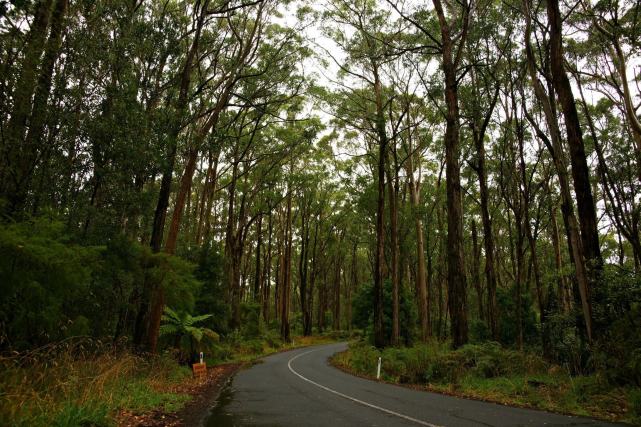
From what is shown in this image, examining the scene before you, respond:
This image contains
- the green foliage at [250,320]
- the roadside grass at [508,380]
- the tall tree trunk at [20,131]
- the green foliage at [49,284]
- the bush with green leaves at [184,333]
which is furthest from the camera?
the green foliage at [250,320]

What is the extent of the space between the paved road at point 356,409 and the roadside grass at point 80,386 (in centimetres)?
163

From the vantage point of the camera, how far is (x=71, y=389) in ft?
24.4

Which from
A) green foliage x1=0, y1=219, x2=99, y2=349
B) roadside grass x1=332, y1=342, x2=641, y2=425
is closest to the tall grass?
green foliage x1=0, y1=219, x2=99, y2=349

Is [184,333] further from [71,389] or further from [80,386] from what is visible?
[71,389]

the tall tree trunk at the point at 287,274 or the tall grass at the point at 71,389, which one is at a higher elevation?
the tall tree trunk at the point at 287,274

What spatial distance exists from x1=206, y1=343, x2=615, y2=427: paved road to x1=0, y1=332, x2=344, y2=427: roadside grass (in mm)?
1634

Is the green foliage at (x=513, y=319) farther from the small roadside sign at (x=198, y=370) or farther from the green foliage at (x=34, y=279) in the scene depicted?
the green foliage at (x=34, y=279)

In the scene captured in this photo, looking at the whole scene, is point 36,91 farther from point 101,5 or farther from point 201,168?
point 201,168

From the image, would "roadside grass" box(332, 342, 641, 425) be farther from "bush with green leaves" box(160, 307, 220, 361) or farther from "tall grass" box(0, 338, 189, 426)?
"tall grass" box(0, 338, 189, 426)

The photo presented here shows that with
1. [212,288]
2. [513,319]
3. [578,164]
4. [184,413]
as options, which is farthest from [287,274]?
[184,413]

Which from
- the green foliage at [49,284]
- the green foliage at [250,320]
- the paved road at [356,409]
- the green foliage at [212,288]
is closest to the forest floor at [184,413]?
the paved road at [356,409]

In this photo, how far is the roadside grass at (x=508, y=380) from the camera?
29.1 ft

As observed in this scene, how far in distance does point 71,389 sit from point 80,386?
0.39m

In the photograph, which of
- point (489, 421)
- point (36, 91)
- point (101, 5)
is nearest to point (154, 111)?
point (101, 5)
